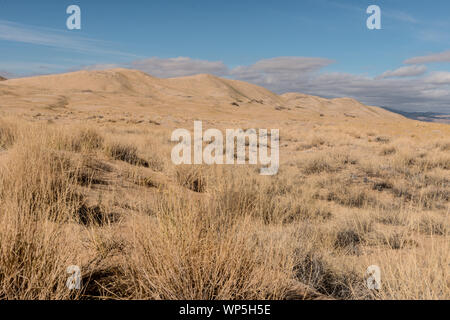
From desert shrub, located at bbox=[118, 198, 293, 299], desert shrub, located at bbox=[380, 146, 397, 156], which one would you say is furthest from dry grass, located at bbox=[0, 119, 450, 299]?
desert shrub, located at bbox=[380, 146, 397, 156]

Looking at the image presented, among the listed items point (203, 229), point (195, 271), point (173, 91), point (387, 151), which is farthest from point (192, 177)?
point (173, 91)

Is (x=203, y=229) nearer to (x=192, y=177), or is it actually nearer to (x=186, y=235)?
(x=186, y=235)

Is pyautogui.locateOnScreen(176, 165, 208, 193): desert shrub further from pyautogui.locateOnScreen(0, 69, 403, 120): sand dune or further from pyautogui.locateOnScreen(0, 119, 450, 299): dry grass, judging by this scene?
pyautogui.locateOnScreen(0, 69, 403, 120): sand dune

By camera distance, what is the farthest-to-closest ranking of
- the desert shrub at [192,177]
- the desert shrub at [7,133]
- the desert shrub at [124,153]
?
1. the desert shrub at [124,153]
2. the desert shrub at [7,133]
3. the desert shrub at [192,177]

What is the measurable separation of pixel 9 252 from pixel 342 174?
8.25 m

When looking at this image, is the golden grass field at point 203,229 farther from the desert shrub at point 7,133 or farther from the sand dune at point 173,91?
the sand dune at point 173,91

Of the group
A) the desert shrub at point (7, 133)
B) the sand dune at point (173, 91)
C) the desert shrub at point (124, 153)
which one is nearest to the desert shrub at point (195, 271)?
the desert shrub at point (124, 153)

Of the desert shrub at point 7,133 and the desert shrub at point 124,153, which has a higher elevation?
the desert shrub at point 7,133

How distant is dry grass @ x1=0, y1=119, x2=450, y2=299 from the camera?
201 cm

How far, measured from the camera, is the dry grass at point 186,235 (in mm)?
2006

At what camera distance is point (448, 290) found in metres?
2.01

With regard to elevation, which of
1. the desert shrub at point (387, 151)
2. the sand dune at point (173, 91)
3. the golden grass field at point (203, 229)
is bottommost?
the golden grass field at point (203, 229)

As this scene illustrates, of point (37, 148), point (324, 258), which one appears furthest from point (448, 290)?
point (37, 148)
